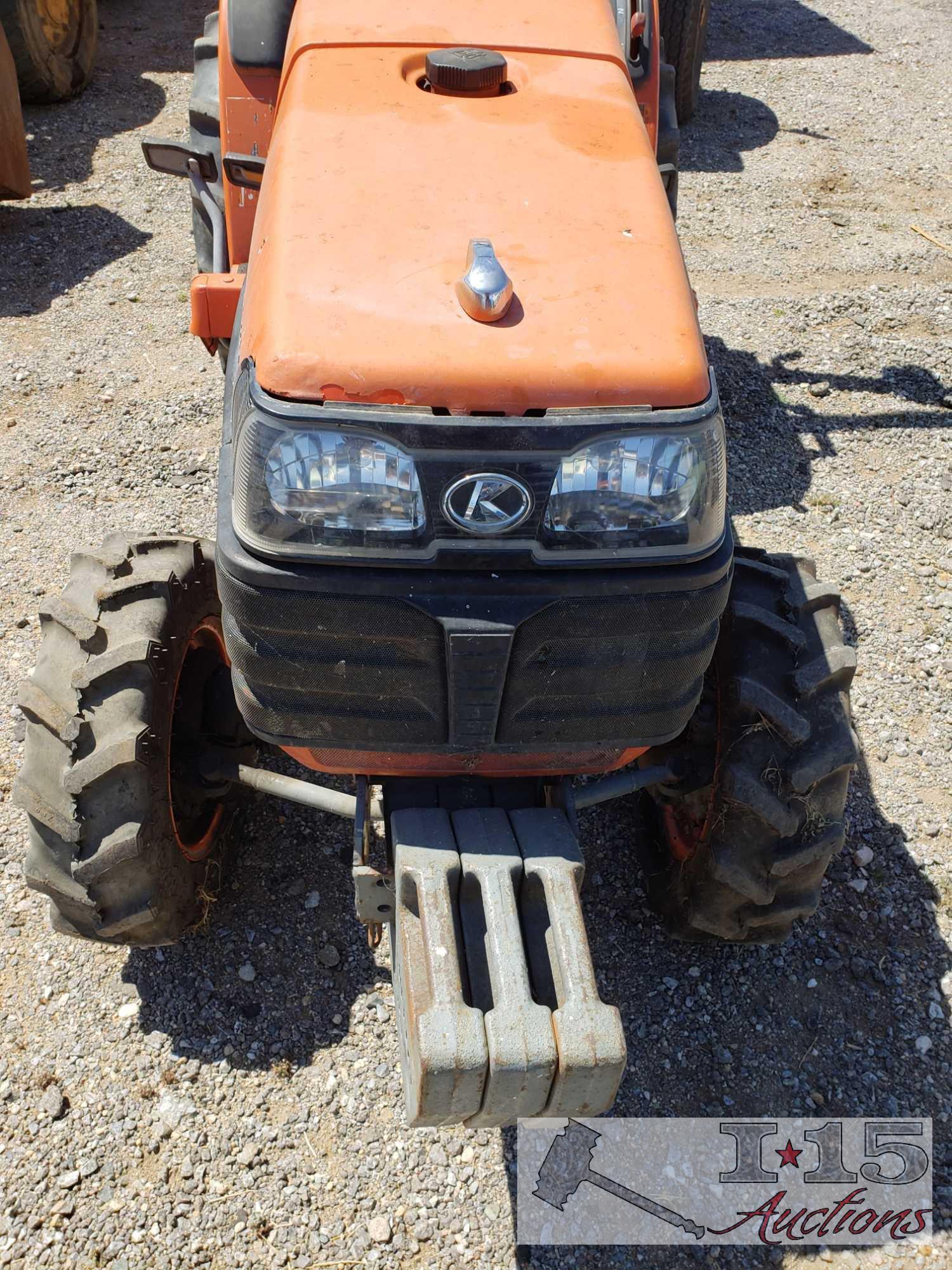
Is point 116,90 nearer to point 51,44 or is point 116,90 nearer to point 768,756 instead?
point 51,44

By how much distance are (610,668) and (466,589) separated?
0.35 meters

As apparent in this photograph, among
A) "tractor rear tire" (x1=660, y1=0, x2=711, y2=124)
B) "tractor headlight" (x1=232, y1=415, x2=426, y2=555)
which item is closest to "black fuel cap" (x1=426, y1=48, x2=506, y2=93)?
"tractor headlight" (x1=232, y1=415, x2=426, y2=555)

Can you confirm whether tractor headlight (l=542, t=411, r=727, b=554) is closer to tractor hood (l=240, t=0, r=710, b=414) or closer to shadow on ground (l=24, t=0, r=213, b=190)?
tractor hood (l=240, t=0, r=710, b=414)

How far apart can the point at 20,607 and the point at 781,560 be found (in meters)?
2.84

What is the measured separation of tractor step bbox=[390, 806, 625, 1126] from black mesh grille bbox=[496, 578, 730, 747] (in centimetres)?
27

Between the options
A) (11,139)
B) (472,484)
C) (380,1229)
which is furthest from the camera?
(11,139)

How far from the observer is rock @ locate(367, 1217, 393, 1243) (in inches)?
103

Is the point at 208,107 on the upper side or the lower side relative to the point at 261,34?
lower

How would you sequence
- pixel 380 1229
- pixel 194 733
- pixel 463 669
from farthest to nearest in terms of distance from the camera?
1. pixel 194 733
2. pixel 380 1229
3. pixel 463 669

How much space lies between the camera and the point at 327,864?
11.0 ft

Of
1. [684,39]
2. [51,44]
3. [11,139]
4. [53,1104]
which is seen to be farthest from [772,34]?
[53,1104]

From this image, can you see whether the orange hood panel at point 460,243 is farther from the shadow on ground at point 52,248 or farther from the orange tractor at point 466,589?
the shadow on ground at point 52,248

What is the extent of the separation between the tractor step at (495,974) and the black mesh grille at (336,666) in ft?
0.91

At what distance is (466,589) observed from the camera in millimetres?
1970
